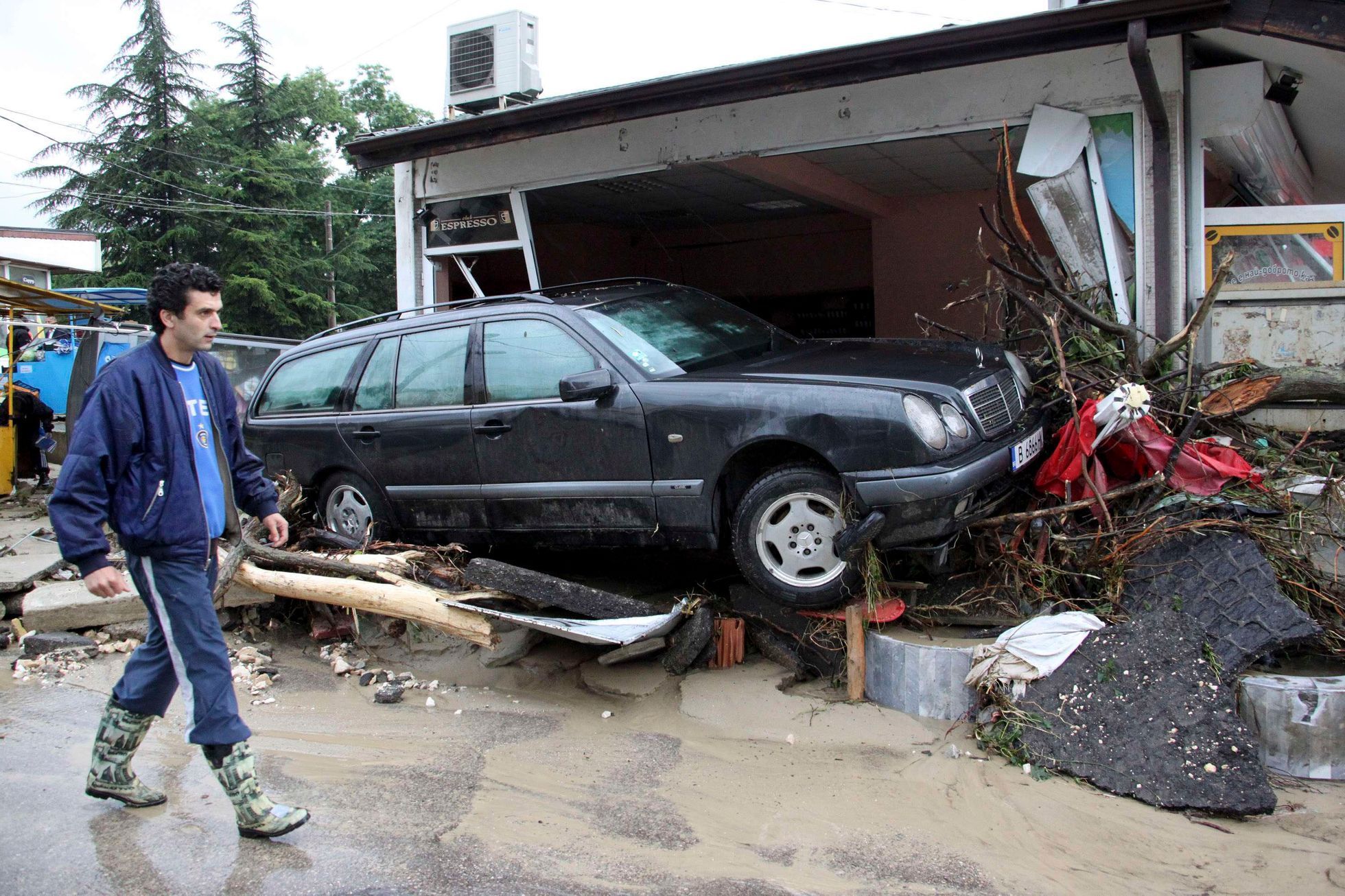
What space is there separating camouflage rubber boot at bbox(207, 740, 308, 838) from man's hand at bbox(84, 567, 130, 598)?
2.09 ft

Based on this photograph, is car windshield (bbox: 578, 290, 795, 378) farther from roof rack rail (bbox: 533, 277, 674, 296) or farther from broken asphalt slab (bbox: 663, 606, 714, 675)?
broken asphalt slab (bbox: 663, 606, 714, 675)

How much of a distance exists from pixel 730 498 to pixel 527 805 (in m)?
1.74

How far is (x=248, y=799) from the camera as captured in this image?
321 cm


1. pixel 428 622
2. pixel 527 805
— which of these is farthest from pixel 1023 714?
pixel 428 622

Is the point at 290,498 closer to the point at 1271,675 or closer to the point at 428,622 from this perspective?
the point at 428,622

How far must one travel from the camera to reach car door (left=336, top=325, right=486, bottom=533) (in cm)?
546

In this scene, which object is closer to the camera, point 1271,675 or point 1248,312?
point 1271,675

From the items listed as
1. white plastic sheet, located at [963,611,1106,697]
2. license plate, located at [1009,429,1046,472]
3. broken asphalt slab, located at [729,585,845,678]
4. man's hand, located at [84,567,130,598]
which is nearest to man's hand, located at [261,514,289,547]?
man's hand, located at [84,567,130,598]

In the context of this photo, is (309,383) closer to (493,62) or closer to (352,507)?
(352,507)

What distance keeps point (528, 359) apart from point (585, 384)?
671 millimetres

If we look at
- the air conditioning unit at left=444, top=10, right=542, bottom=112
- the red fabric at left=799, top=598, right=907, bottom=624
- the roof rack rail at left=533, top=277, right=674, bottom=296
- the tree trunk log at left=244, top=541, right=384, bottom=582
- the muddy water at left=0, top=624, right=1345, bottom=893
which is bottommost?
the muddy water at left=0, top=624, right=1345, bottom=893

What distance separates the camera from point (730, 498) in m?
4.73

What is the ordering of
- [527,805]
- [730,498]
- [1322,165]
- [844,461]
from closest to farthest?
[527,805] → [844,461] → [730,498] → [1322,165]

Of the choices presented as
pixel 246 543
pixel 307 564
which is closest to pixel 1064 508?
pixel 307 564
